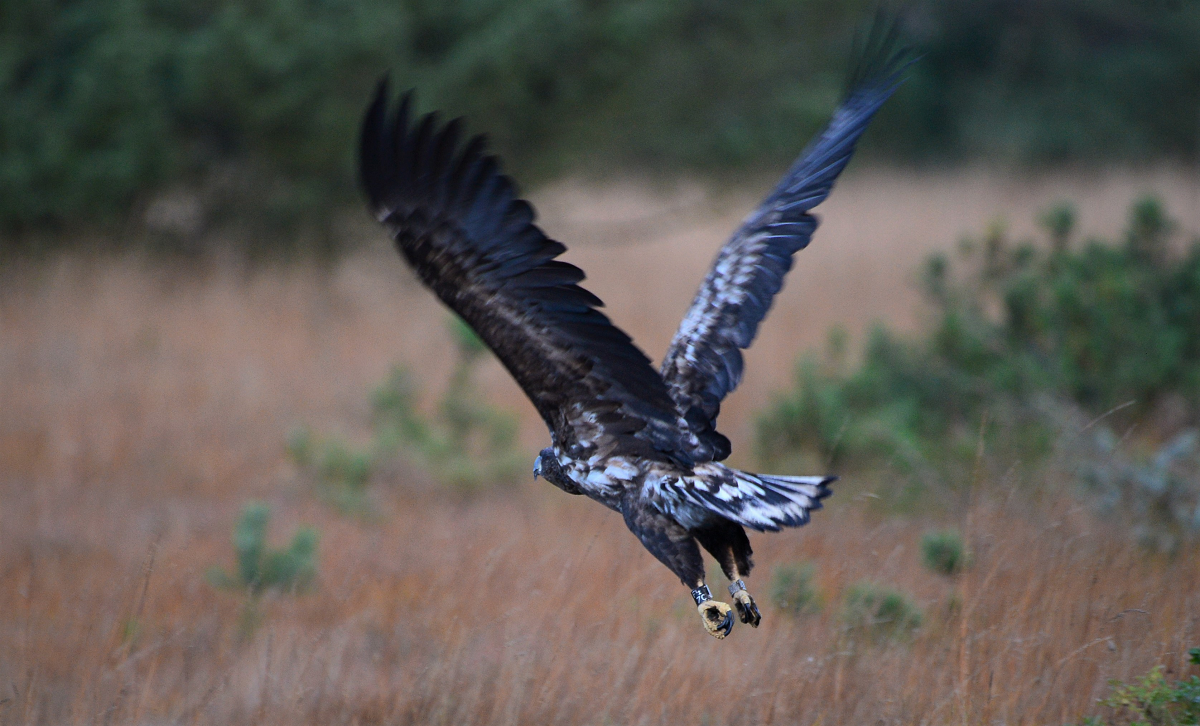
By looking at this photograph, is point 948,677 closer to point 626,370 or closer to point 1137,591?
point 1137,591

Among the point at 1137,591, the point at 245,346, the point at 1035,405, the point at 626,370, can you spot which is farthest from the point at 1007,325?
the point at 245,346

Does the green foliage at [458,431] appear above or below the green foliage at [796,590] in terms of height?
above

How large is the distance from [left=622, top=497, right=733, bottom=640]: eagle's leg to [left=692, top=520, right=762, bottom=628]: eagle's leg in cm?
7

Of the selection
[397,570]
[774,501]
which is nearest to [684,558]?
[774,501]

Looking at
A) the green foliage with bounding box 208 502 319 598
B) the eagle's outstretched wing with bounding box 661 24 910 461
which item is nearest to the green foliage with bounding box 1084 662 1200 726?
the eagle's outstretched wing with bounding box 661 24 910 461

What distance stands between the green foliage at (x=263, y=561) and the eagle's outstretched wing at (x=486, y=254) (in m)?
1.84

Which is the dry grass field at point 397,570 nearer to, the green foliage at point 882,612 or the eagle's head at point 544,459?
the green foliage at point 882,612

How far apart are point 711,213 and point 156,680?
818cm

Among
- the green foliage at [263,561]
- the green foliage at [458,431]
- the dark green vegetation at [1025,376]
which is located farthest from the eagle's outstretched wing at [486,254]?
the green foliage at [458,431]

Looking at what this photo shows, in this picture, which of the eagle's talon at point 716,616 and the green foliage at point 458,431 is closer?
the eagle's talon at point 716,616

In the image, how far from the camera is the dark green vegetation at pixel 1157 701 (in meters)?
3.01

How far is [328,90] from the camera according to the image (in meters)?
9.39

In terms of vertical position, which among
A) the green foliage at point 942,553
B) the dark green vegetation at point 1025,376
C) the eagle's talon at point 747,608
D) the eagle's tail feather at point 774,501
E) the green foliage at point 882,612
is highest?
the dark green vegetation at point 1025,376

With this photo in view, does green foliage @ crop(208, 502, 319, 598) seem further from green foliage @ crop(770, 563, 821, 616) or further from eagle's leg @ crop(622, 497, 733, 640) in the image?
green foliage @ crop(770, 563, 821, 616)
